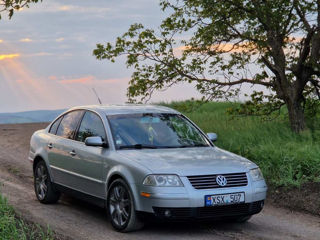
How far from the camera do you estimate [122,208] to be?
7.62 metres

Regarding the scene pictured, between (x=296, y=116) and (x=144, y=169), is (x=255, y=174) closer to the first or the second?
(x=144, y=169)

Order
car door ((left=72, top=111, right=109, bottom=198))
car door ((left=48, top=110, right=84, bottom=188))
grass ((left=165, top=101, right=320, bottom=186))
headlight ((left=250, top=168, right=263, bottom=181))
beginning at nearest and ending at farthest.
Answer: headlight ((left=250, top=168, right=263, bottom=181)) < car door ((left=72, top=111, right=109, bottom=198)) < car door ((left=48, top=110, right=84, bottom=188)) < grass ((left=165, top=101, right=320, bottom=186))

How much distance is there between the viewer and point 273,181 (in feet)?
35.6

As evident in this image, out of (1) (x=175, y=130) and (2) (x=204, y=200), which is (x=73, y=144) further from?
(2) (x=204, y=200)

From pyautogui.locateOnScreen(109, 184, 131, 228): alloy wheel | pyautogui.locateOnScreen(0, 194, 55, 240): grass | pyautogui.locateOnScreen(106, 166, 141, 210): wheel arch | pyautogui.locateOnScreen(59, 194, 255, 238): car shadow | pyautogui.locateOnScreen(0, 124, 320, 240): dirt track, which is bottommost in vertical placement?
pyautogui.locateOnScreen(0, 124, 320, 240): dirt track

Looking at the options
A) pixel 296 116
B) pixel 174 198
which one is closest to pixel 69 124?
pixel 174 198

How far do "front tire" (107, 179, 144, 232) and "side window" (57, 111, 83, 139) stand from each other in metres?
1.90

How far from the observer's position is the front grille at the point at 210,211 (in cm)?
718

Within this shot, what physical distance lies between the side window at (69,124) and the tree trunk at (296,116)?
7530 millimetres

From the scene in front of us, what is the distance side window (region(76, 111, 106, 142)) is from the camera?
8.62m

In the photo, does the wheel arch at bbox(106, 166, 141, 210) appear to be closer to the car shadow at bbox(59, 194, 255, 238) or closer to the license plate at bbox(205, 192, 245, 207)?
the car shadow at bbox(59, 194, 255, 238)

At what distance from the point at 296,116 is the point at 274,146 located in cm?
309

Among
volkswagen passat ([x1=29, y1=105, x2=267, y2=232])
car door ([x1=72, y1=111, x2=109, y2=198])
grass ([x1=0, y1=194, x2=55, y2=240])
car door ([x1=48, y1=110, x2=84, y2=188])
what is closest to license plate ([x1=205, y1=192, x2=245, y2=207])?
volkswagen passat ([x1=29, y1=105, x2=267, y2=232])

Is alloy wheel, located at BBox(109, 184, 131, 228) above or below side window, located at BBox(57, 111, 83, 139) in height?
below
